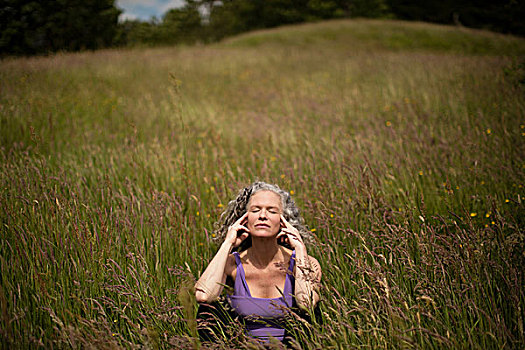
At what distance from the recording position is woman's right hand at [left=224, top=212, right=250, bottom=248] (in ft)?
6.32

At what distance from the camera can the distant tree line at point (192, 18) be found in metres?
4.16

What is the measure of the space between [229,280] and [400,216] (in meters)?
1.45

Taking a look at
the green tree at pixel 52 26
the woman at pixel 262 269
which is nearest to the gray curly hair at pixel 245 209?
the woman at pixel 262 269

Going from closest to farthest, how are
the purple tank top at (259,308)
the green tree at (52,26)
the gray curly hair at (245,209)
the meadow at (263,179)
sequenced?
1. the meadow at (263,179)
2. the purple tank top at (259,308)
3. the gray curly hair at (245,209)
4. the green tree at (52,26)

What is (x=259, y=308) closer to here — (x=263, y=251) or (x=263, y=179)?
(x=263, y=251)

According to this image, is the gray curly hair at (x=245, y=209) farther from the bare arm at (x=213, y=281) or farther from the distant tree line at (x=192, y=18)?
the distant tree line at (x=192, y=18)

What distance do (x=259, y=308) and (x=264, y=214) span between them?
563 millimetres

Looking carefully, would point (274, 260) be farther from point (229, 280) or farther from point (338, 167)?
point (338, 167)

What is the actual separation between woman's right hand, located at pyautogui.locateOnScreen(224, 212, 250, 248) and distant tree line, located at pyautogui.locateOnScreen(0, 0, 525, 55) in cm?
397

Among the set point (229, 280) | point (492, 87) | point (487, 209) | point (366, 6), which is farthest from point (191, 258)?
point (366, 6)

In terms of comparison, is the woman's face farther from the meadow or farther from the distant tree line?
the distant tree line

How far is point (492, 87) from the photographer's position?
581 centimetres

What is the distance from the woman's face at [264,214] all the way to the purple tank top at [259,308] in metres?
0.23

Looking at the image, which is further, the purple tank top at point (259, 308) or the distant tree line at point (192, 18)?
the distant tree line at point (192, 18)
